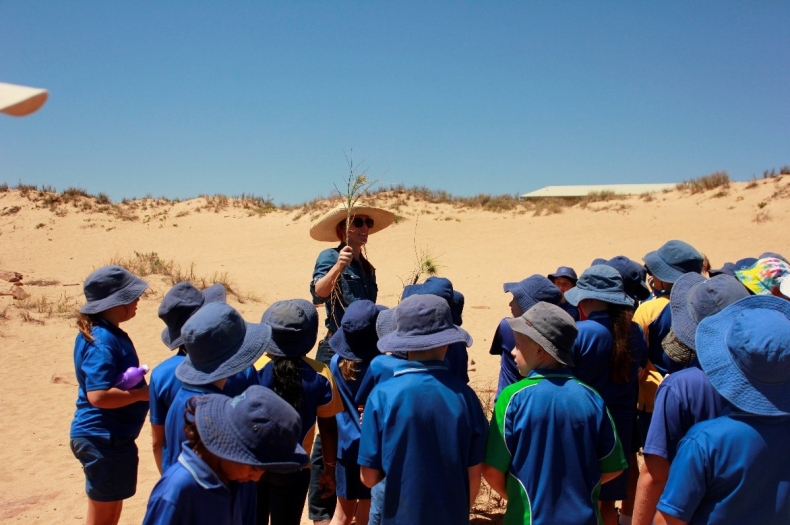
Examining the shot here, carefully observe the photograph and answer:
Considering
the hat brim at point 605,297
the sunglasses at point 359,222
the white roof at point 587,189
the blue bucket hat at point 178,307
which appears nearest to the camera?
the blue bucket hat at point 178,307

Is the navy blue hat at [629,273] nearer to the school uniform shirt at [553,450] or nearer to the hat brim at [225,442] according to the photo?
the school uniform shirt at [553,450]

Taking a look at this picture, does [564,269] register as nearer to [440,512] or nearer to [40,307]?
[440,512]

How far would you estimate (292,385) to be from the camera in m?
2.88

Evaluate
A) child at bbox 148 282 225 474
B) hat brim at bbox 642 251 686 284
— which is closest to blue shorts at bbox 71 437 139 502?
child at bbox 148 282 225 474

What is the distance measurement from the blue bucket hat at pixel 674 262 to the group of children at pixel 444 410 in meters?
0.37

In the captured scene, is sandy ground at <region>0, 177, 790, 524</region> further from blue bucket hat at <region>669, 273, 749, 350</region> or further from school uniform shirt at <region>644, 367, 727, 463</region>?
blue bucket hat at <region>669, 273, 749, 350</region>

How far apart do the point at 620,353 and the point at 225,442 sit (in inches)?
93.7

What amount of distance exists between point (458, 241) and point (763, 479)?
2024 cm

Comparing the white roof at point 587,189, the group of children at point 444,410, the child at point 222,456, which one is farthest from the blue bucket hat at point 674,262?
the white roof at point 587,189

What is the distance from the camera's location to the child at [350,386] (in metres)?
3.24

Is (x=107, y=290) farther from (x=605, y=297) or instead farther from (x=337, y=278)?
(x=605, y=297)

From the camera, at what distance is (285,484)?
9.46 feet

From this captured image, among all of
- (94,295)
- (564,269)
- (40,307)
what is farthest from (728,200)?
(94,295)

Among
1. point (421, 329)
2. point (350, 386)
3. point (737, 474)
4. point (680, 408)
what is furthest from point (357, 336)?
point (737, 474)
